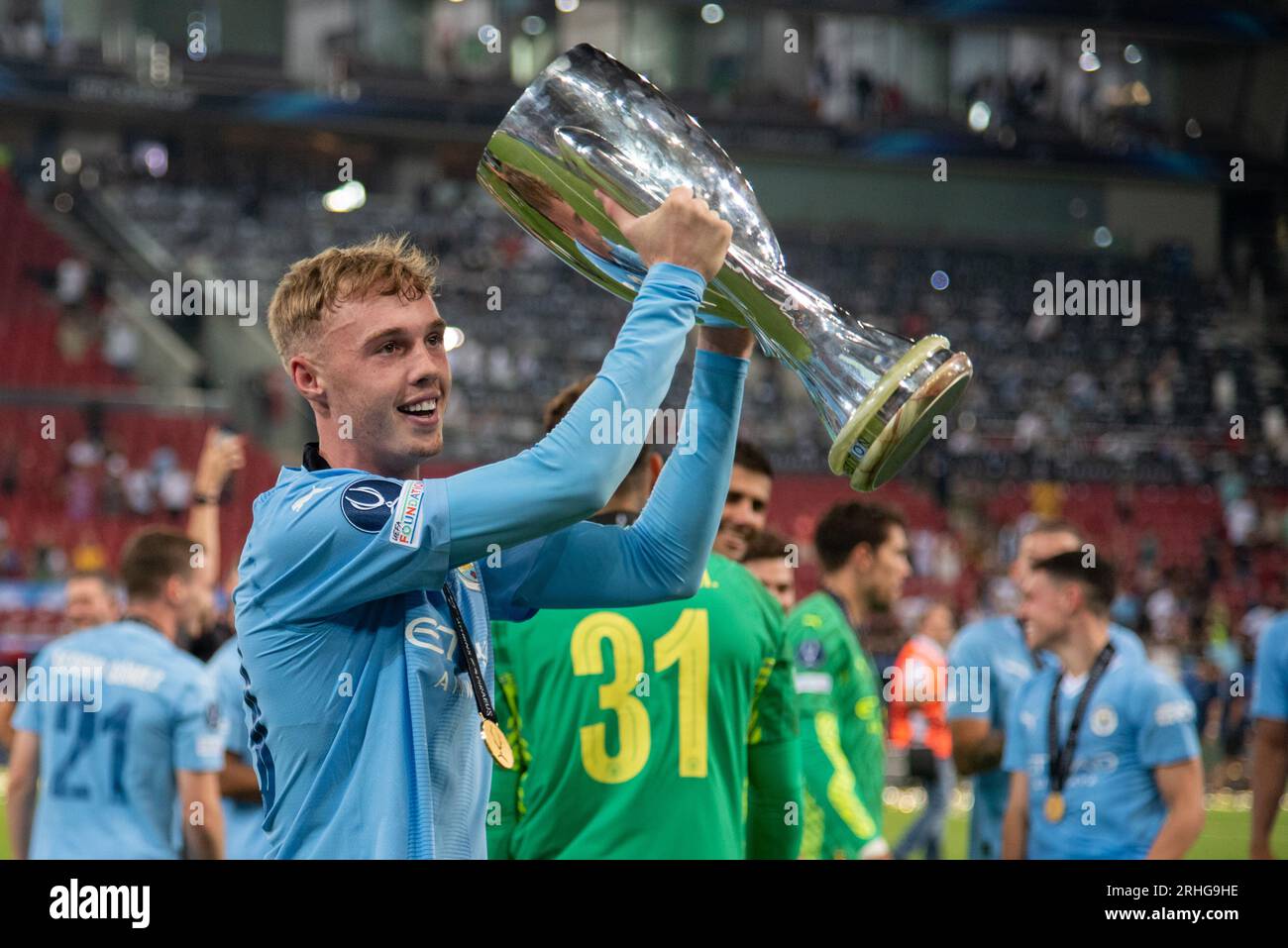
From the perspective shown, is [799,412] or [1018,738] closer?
[1018,738]

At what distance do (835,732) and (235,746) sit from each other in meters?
2.03

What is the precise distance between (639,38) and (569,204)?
2644 cm

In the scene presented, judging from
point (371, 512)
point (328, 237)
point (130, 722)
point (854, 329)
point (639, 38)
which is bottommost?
point (130, 722)

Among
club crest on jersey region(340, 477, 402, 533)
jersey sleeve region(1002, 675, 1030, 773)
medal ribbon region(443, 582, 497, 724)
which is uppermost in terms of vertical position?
club crest on jersey region(340, 477, 402, 533)

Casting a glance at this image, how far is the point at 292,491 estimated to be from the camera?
89.3 inches

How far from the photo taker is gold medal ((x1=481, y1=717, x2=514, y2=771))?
7.36 feet

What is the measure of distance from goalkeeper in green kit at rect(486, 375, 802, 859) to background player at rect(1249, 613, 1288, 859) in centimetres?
283

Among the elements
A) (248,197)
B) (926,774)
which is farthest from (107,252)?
(926,774)

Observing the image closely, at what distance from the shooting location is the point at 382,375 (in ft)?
7.45

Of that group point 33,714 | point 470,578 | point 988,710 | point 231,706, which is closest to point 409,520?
point 470,578

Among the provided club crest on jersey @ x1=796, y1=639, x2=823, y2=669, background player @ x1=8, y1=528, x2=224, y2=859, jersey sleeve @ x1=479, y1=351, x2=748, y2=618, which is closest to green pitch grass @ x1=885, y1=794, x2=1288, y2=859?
club crest on jersey @ x1=796, y1=639, x2=823, y2=669

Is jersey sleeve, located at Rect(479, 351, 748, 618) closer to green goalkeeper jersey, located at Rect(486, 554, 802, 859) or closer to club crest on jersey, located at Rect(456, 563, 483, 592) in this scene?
club crest on jersey, located at Rect(456, 563, 483, 592)

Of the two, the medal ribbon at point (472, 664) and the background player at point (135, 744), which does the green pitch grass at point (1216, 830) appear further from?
the medal ribbon at point (472, 664)
